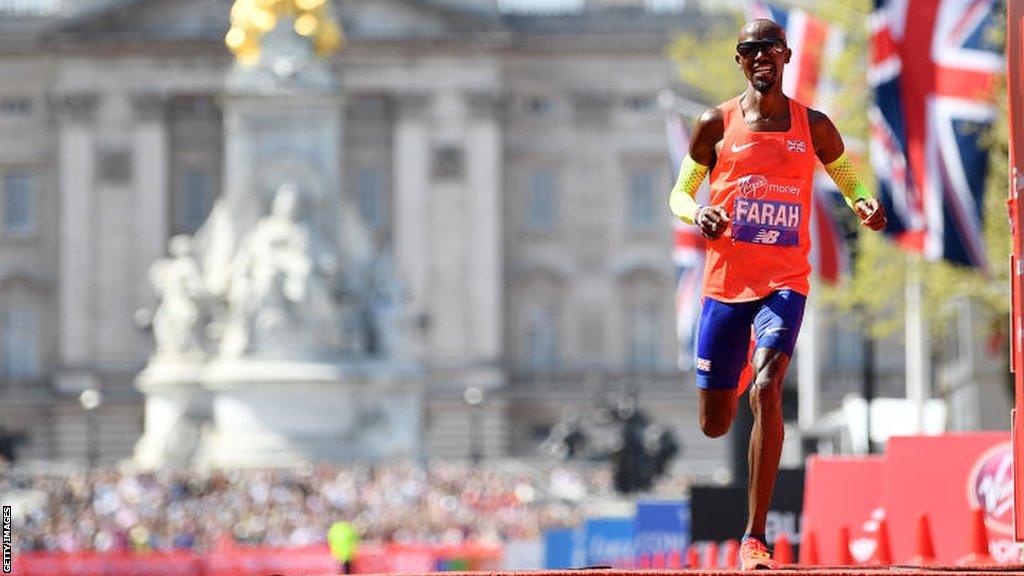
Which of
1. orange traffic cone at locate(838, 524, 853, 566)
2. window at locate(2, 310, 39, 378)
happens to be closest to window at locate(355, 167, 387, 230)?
window at locate(2, 310, 39, 378)

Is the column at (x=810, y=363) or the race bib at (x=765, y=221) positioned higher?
the column at (x=810, y=363)

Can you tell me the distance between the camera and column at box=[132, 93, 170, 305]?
4587 inches

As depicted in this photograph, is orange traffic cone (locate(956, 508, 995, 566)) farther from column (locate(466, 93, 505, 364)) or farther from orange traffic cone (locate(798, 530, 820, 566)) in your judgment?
column (locate(466, 93, 505, 364))

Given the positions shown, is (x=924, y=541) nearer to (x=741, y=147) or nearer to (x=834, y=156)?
(x=834, y=156)

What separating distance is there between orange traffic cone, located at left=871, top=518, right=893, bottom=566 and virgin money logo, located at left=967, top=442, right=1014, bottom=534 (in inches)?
21.0

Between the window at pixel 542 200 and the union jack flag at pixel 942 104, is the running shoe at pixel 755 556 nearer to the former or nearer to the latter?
the union jack flag at pixel 942 104

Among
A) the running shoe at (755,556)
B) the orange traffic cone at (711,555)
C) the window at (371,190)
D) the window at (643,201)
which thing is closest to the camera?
the running shoe at (755,556)

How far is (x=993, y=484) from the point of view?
58.2 feet

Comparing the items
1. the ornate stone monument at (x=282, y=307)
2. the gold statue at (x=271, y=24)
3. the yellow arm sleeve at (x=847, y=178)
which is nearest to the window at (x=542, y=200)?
the ornate stone monument at (x=282, y=307)

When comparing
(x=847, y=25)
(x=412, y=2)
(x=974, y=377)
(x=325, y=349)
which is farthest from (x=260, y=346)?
(x=412, y=2)

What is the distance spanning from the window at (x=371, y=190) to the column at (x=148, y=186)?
678 centimetres

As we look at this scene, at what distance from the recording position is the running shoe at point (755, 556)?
13.5 m

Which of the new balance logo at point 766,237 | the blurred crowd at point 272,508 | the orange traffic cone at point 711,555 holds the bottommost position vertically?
the orange traffic cone at point 711,555

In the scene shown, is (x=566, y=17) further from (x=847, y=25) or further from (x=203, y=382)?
(x=847, y=25)
